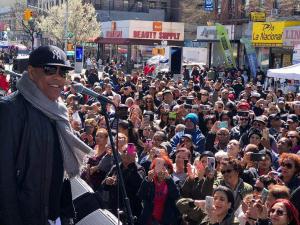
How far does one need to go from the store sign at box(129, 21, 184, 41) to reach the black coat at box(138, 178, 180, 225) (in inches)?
1632

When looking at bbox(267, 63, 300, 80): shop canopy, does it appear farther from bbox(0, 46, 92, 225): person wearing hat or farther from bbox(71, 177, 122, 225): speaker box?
bbox(0, 46, 92, 225): person wearing hat

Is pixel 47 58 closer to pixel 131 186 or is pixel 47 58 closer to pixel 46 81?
pixel 46 81

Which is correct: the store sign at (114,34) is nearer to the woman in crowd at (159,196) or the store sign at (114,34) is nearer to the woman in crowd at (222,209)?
the woman in crowd at (159,196)

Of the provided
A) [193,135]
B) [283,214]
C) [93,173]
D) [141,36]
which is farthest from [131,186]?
[141,36]

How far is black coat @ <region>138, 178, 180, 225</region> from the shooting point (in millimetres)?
5816

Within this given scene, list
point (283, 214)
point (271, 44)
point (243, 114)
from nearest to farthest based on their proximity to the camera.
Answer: point (283, 214)
point (243, 114)
point (271, 44)

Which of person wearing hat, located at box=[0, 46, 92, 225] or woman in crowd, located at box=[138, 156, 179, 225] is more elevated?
person wearing hat, located at box=[0, 46, 92, 225]

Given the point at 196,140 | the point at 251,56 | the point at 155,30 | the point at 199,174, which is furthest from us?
the point at 155,30

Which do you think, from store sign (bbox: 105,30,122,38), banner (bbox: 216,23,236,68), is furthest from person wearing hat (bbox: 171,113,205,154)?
store sign (bbox: 105,30,122,38)

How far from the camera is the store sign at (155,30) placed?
4680cm

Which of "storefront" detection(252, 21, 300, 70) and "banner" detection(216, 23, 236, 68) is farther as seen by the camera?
"banner" detection(216, 23, 236, 68)

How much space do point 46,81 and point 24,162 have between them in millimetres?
477

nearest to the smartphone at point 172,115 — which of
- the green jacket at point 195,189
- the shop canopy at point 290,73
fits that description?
the shop canopy at point 290,73

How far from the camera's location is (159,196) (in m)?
5.84
